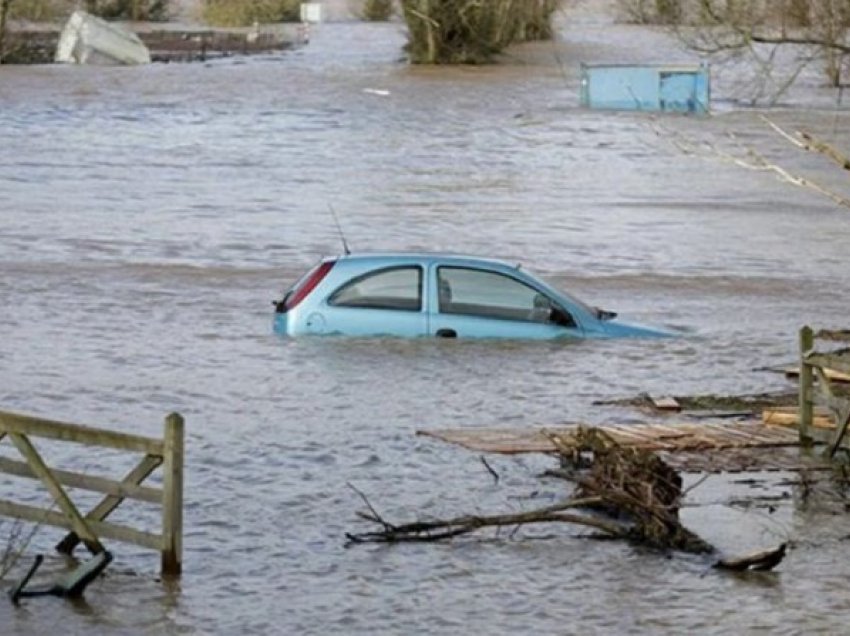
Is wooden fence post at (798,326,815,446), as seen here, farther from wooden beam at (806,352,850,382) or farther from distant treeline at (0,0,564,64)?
distant treeline at (0,0,564,64)

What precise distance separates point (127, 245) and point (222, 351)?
964 cm

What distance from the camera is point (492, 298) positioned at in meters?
22.7

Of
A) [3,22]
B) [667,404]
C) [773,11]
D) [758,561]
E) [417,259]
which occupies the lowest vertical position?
[3,22]

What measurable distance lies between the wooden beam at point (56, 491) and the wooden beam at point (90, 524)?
0.16ft

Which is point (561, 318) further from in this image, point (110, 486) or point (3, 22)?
point (3, 22)

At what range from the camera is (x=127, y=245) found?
32.8 metres

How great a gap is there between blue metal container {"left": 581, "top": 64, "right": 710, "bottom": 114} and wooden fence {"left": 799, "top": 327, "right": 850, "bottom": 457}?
4216 centimetres

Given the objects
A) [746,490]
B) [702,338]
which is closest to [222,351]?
[702,338]

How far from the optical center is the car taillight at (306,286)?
22250 mm

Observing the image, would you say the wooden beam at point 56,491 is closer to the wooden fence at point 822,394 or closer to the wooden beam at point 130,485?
the wooden beam at point 130,485

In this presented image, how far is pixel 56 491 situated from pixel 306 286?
30.6 ft

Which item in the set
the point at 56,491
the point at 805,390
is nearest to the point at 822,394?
the point at 805,390

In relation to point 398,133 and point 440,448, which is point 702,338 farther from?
point 398,133

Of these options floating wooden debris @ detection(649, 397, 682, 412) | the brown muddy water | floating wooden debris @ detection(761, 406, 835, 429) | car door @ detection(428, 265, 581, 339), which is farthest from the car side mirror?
floating wooden debris @ detection(761, 406, 835, 429)
